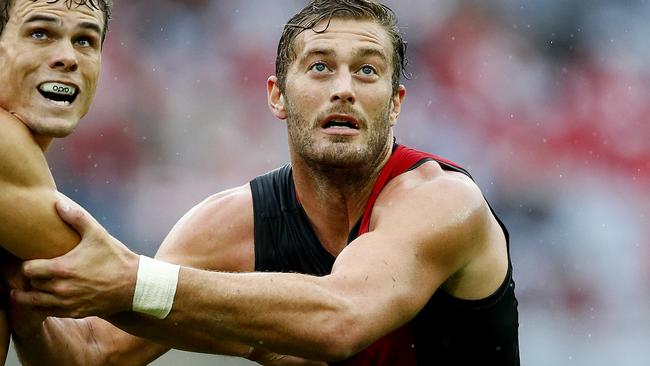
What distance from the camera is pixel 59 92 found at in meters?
3.50

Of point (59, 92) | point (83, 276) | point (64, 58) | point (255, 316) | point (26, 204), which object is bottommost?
point (255, 316)

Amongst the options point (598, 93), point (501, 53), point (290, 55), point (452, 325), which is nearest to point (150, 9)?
point (501, 53)

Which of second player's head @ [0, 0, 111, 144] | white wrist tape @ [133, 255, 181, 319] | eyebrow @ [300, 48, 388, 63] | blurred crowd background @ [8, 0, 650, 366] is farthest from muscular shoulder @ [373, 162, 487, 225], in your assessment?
blurred crowd background @ [8, 0, 650, 366]

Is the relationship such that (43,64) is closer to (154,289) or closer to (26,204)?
(26,204)

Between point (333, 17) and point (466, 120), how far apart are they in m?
4.19

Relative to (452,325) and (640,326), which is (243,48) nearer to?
(640,326)

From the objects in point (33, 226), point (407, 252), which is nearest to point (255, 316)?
point (407, 252)

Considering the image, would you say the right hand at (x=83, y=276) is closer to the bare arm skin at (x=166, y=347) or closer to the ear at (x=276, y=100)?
the bare arm skin at (x=166, y=347)

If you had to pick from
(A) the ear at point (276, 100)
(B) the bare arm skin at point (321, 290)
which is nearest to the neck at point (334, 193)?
(A) the ear at point (276, 100)

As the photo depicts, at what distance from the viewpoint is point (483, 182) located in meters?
8.38

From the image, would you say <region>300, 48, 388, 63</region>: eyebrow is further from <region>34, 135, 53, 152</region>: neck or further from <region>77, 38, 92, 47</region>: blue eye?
<region>34, 135, 53, 152</region>: neck

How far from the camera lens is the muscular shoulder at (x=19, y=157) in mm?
3248

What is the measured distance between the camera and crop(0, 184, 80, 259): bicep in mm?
3273

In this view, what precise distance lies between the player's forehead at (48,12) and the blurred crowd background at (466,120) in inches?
194
